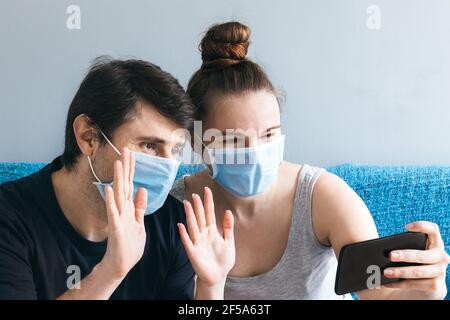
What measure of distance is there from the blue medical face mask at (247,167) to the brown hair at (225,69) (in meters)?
0.08

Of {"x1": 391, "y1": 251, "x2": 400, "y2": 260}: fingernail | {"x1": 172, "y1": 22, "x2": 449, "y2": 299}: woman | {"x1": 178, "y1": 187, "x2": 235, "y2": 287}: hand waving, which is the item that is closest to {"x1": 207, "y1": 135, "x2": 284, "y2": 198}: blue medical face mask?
{"x1": 172, "y1": 22, "x2": 449, "y2": 299}: woman

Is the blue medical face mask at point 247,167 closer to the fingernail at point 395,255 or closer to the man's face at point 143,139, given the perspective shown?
the man's face at point 143,139

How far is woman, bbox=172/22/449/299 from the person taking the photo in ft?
2.63

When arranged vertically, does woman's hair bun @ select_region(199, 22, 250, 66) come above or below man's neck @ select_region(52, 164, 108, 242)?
above

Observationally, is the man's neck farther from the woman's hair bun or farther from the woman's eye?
the woman's hair bun

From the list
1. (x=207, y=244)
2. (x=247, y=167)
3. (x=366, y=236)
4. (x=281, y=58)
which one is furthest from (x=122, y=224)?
(x=281, y=58)

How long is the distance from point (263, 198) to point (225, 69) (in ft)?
0.74

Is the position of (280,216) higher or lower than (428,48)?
lower

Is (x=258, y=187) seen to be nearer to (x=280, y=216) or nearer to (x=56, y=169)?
(x=280, y=216)

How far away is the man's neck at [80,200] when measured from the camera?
0.79m

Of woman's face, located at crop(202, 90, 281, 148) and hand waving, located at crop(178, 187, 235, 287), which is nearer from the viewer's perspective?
hand waving, located at crop(178, 187, 235, 287)
